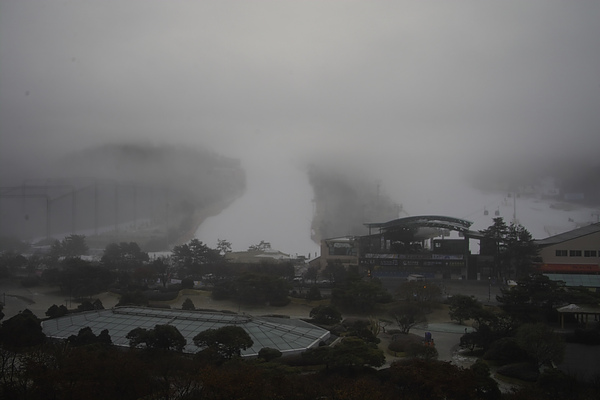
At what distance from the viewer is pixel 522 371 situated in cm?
1227

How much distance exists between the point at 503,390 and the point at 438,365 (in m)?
2.44

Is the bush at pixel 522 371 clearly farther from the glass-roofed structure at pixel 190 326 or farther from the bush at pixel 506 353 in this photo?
the glass-roofed structure at pixel 190 326

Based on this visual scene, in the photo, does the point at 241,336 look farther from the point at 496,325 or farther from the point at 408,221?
the point at 408,221

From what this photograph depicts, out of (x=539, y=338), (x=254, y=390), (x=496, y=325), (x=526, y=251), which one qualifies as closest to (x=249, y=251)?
(x=526, y=251)

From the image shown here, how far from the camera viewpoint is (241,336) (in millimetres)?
13023

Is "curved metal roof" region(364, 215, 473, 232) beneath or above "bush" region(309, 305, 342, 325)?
above

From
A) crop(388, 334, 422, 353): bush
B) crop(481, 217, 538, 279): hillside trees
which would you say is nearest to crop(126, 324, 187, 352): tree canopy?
crop(388, 334, 422, 353): bush

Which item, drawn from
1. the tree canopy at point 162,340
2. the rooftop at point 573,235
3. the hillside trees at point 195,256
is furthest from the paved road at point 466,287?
the tree canopy at point 162,340

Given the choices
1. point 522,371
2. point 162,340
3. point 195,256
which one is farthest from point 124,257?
point 522,371

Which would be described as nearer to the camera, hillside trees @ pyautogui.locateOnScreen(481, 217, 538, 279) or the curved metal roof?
hillside trees @ pyautogui.locateOnScreen(481, 217, 538, 279)

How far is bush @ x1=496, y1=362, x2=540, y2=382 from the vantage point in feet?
39.4

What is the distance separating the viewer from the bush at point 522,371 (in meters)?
12.0

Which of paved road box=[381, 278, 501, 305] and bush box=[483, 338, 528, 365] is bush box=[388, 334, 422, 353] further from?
paved road box=[381, 278, 501, 305]

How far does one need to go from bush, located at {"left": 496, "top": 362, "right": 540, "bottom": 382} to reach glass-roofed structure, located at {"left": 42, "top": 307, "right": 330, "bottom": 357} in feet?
17.6
